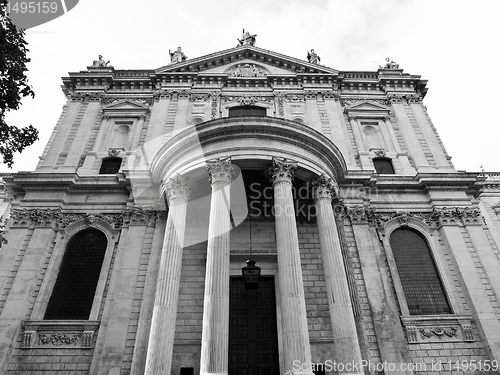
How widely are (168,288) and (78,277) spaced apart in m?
5.63

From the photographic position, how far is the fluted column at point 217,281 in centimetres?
1117

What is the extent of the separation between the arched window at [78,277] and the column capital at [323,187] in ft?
33.0

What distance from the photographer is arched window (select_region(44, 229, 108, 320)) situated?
1547 cm

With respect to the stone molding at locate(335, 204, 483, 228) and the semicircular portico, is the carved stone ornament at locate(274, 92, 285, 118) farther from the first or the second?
the stone molding at locate(335, 204, 483, 228)

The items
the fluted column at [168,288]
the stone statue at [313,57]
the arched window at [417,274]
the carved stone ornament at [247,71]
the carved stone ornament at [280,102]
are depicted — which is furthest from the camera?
the stone statue at [313,57]

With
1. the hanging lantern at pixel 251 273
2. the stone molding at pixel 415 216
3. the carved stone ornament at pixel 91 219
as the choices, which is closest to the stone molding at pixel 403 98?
the stone molding at pixel 415 216

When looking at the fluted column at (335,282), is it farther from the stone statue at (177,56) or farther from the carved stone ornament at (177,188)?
the stone statue at (177,56)

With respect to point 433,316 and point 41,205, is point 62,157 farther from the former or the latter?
point 433,316

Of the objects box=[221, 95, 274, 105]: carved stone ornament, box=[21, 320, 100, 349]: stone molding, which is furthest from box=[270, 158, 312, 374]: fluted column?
box=[221, 95, 274, 105]: carved stone ornament

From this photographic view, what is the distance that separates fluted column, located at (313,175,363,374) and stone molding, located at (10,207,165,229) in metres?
7.31

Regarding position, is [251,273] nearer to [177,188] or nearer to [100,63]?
[177,188]

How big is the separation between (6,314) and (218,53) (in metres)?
18.2

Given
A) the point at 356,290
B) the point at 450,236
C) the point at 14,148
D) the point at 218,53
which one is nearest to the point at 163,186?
the point at 14,148

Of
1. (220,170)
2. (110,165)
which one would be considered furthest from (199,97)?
(220,170)
